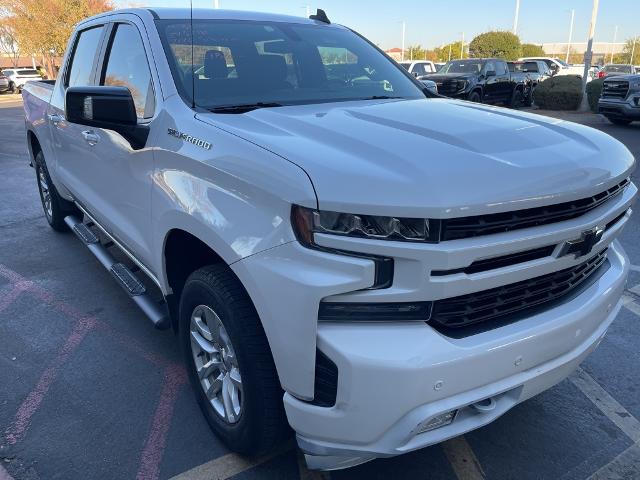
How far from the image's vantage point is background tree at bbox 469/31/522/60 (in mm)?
33844

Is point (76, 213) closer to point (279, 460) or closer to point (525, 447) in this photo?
point (279, 460)

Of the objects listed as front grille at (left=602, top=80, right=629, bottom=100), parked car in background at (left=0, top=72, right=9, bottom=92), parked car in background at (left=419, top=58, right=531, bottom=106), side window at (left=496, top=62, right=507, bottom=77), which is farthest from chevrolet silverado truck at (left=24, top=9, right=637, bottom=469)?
parked car in background at (left=0, top=72, right=9, bottom=92)

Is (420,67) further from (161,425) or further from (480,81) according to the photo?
(161,425)

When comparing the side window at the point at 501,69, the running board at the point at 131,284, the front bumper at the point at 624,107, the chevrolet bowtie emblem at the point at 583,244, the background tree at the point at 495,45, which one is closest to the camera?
the chevrolet bowtie emblem at the point at 583,244

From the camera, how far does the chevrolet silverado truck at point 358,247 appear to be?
5.90ft

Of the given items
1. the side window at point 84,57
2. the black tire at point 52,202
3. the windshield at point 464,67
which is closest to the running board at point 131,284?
the black tire at point 52,202

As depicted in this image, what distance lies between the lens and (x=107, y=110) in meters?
2.63

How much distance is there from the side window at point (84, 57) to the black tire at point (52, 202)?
4.19ft

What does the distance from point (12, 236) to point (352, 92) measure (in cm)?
439

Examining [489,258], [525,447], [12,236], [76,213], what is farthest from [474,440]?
[12,236]

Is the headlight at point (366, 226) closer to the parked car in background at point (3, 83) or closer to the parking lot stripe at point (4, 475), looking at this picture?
the parking lot stripe at point (4, 475)

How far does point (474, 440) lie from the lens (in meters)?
2.68

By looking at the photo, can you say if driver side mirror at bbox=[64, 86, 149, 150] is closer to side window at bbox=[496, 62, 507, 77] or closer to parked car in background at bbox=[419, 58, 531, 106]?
parked car in background at bbox=[419, 58, 531, 106]

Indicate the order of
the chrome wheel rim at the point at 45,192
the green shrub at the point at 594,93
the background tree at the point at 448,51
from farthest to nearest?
the background tree at the point at 448,51 → the green shrub at the point at 594,93 → the chrome wheel rim at the point at 45,192
